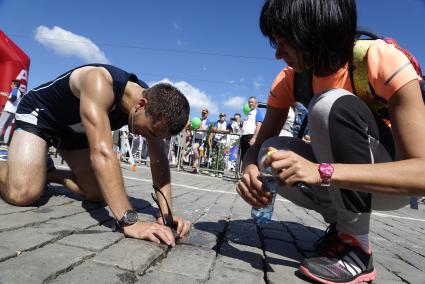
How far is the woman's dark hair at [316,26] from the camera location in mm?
1860

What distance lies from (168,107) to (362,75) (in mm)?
1318

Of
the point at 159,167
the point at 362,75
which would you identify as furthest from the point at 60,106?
the point at 362,75

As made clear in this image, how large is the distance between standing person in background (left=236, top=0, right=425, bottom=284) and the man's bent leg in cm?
187

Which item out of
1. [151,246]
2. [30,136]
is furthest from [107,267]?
[30,136]

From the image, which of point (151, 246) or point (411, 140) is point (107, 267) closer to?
point (151, 246)

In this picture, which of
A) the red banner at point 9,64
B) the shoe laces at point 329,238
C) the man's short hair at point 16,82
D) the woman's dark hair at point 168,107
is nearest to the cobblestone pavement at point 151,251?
the shoe laces at point 329,238

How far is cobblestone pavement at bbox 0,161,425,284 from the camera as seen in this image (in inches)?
63.2

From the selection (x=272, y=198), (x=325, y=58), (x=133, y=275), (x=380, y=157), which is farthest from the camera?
(x=380, y=157)

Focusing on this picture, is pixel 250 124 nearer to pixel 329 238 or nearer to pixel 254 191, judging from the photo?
pixel 329 238

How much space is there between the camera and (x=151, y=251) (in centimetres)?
201

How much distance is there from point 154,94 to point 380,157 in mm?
1578

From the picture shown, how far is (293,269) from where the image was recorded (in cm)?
206

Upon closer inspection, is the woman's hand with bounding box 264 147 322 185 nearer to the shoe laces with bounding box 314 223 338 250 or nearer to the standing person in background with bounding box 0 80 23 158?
the shoe laces with bounding box 314 223 338 250

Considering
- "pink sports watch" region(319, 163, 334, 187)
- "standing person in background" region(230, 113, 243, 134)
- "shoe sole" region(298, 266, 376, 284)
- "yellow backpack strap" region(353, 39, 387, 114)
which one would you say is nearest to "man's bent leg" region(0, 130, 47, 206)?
"shoe sole" region(298, 266, 376, 284)
